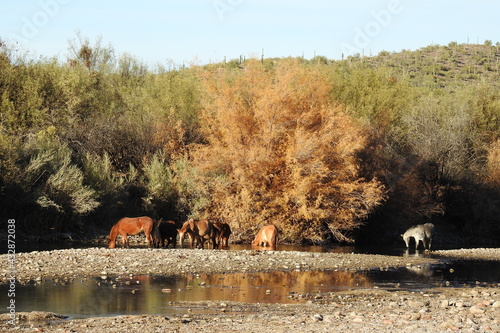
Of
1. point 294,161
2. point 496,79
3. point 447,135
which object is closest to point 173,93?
point 294,161

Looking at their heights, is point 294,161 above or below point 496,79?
below

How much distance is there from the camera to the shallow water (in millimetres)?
13641

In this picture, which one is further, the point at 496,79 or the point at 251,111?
the point at 496,79

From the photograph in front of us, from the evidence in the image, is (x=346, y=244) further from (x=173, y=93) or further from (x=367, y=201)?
(x=173, y=93)

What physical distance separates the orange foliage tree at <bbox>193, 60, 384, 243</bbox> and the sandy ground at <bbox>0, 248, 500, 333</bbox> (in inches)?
337

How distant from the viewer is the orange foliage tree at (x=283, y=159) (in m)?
32.0

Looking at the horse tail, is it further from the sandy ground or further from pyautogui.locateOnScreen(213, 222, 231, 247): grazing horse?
pyautogui.locateOnScreen(213, 222, 231, 247): grazing horse

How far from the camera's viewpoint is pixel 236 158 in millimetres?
32438

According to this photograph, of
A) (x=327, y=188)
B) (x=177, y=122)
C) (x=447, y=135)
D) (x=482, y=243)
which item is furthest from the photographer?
(x=447, y=135)

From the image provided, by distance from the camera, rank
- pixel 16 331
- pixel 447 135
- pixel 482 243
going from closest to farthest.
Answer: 1. pixel 16 331
2. pixel 482 243
3. pixel 447 135

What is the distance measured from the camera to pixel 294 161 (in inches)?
1243

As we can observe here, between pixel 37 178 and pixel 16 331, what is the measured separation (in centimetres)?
2023

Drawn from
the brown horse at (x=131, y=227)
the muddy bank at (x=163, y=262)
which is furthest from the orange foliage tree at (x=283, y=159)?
the brown horse at (x=131, y=227)

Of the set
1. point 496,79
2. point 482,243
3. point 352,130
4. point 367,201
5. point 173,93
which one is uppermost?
point 496,79
